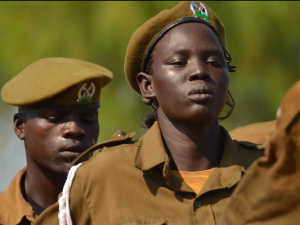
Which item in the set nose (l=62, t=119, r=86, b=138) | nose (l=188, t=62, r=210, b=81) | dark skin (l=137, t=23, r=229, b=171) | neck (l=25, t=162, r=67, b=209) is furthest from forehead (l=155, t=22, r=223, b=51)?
neck (l=25, t=162, r=67, b=209)

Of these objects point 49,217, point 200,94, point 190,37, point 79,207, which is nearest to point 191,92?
point 200,94

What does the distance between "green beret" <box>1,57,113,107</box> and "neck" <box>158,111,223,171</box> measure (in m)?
1.37

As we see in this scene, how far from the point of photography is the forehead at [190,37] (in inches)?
110

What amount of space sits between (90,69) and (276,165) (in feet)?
9.80

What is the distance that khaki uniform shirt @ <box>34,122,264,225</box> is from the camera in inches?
99.7

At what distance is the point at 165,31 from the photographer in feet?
9.62

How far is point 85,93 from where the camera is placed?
411 centimetres

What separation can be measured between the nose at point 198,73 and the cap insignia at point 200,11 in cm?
37

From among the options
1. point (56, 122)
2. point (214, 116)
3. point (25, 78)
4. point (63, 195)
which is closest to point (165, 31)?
point (214, 116)

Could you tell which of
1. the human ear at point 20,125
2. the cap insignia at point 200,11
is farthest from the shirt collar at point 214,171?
the human ear at point 20,125

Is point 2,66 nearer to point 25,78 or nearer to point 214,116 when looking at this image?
point 25,78

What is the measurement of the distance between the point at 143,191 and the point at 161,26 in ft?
2.68

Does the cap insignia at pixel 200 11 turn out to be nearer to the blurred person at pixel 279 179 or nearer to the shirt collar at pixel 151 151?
the shirt collar at pixel 151 151

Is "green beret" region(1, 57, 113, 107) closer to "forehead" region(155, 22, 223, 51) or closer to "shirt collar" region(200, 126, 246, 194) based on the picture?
"forehead" region(155, 22, 223, 51)
